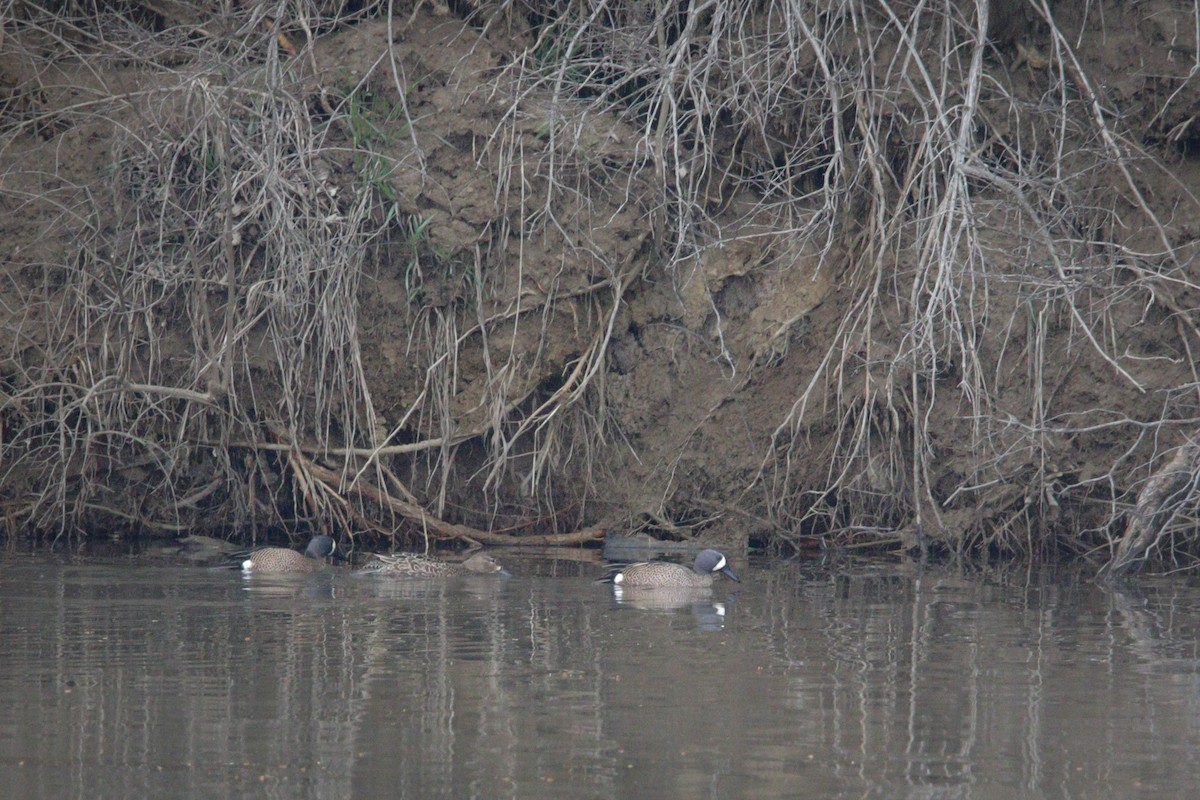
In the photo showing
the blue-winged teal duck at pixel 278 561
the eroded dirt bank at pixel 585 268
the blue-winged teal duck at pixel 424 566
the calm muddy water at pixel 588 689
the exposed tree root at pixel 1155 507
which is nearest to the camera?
the calm muddy water at pixel 588 689

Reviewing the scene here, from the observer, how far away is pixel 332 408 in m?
11.4

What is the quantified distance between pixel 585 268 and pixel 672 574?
2335mm

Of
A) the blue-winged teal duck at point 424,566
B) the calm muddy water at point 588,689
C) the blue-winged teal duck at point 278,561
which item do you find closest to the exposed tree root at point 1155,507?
the calm muddy water at point 588,689

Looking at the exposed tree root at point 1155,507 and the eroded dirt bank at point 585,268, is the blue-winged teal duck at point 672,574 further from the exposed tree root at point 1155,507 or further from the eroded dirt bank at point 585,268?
the exposed tree root at point 1155,507

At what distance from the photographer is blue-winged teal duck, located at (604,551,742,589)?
9812 millimetres

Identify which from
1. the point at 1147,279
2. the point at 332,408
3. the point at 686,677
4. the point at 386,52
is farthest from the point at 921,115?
the point at 686,677

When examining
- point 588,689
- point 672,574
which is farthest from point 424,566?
point 588,689

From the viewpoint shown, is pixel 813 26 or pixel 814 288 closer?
pixel 813 26

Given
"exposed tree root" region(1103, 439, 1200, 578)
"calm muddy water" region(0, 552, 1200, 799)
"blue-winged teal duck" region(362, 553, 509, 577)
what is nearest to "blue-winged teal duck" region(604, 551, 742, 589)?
"calm muddy water" region(0, 552, 1200, 799)

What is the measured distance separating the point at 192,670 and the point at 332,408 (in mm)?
4718

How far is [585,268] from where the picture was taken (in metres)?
11.2

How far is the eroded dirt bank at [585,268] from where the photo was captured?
10.6 metres

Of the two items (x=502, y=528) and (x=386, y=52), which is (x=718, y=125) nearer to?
(x=386, y=52)

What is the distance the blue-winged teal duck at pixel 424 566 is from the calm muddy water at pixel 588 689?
0.90ft
